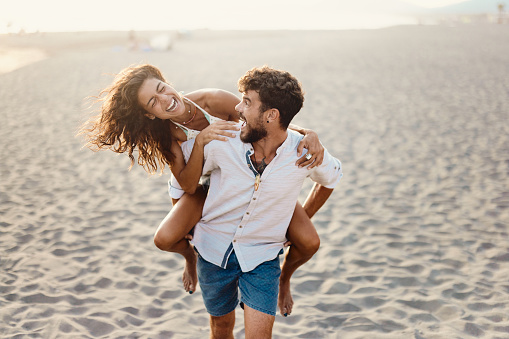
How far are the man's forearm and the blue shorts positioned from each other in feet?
1.80

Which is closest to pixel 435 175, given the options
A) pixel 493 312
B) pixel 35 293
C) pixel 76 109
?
pixel 493 312

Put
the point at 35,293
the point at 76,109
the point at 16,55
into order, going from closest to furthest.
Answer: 1. the point at 35,293
2. the point at 76,109
3. the point at 16,55

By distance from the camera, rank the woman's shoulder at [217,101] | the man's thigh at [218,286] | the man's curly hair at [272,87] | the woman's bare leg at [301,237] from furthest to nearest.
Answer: the woman's shoulder at [217,101] → the woman's bare leg at [301,237] → the man's thigh at [218,286] → the man's curly hair at [272,87]

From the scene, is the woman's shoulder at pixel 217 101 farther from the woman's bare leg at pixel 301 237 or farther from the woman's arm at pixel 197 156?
the woman's bare leg at pixel 301 237

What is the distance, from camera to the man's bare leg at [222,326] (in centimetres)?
310

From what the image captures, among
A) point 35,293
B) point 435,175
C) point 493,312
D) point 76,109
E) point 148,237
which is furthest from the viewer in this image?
point 76,109

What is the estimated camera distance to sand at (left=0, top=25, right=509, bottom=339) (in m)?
4.07

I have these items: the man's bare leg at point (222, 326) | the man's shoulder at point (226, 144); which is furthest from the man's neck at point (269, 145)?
Result: the man's bare leg at point (222, 326)

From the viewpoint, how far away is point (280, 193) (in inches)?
109

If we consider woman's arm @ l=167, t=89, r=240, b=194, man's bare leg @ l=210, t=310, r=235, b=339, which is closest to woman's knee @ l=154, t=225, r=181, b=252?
woman's arm @ l=167, t=89, r=240, b=194

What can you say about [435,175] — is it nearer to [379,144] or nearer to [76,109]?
[379,144]

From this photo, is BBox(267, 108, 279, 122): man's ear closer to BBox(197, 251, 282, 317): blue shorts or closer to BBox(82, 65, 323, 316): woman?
BBox(82, 65, 323, 316): woman

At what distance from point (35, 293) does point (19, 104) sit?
36.0 ft

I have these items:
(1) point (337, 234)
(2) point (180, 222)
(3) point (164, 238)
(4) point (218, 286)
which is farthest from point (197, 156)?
(1) point (337, 234)
